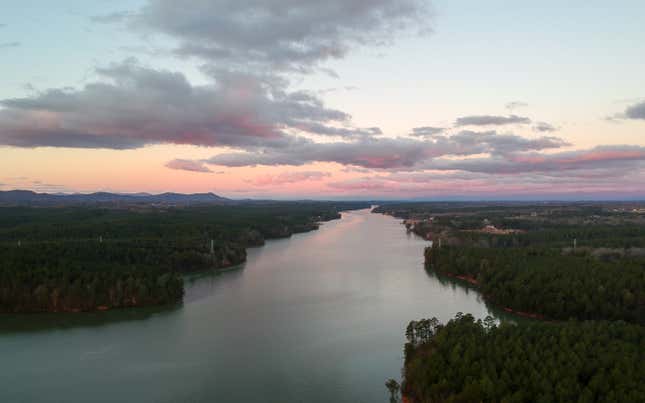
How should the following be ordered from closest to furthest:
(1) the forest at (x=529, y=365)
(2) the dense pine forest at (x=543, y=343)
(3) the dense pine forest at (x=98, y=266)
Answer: (1) the forest at (x=529, y=365), (2) the dense pine forest at (x=543, y=343), (3) the dense pine forest at (x=98, y=266)

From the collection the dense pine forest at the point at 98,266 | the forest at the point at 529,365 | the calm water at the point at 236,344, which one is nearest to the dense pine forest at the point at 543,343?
the forest at the point at 529,365

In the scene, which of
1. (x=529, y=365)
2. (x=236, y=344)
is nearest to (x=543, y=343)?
(x=529, y=365)

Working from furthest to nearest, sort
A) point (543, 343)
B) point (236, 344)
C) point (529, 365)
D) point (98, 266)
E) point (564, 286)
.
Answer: point (98, 266), point (564, 286), point (236, 344), point (543, 343), point (529, 365)

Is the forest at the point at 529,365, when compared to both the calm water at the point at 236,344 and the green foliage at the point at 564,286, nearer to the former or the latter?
the calm water at the point at 236,344

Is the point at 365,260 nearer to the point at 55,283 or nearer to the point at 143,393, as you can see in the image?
the point at 55,283

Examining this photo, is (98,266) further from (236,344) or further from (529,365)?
(529,365)

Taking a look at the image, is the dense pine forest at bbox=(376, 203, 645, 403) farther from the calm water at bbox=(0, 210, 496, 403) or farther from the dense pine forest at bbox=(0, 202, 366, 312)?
the dense pine forest at bbox=(0, 202, 366, 312)

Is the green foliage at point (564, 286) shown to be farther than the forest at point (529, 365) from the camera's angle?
Yes
